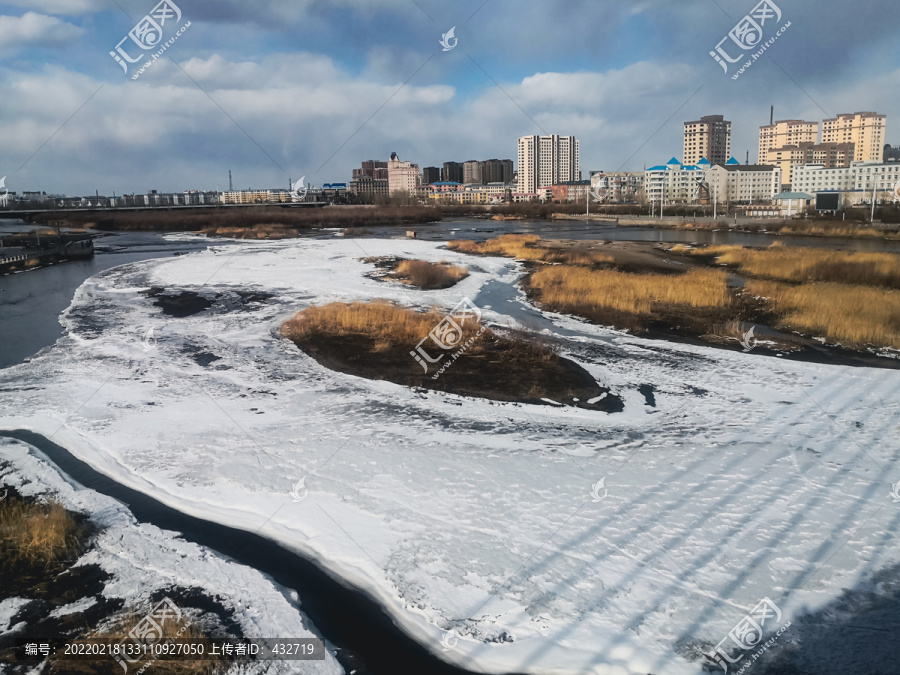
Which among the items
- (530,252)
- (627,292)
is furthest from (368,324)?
(530,252)

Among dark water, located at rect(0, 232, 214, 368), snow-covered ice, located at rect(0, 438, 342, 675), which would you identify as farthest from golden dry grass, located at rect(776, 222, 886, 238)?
snow-covered ice, located at rect(0, 438, 342, 675)

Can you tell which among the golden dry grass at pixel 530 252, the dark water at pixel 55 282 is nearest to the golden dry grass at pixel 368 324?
the dark water at pixel 55 282

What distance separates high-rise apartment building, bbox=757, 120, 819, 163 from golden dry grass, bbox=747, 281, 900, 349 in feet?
537

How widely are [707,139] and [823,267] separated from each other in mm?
149992

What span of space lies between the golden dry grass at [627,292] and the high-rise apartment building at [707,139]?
145 meters

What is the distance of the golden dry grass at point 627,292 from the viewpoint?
726 inches

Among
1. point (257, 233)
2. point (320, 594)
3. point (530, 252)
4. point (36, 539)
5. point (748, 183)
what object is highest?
point (748, 183)

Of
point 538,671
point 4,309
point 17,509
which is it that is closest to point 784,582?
point 538,671

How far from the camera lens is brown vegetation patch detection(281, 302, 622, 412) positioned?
10977 millimetres

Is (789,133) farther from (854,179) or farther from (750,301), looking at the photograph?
(750,301)

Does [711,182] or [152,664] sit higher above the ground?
[711,182]

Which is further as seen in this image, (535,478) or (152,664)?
(535,478)

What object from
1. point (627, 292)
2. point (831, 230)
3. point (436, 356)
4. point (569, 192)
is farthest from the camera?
point (569, 192)

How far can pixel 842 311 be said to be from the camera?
15.9m
